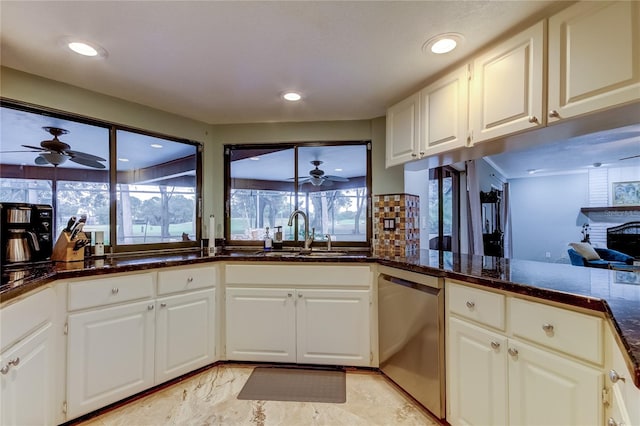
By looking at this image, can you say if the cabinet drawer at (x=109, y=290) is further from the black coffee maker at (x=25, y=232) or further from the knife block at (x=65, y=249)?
the black coffee maker at (x=25, y=232)

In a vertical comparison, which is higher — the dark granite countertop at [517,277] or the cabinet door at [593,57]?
the cabinet door at [593,57]

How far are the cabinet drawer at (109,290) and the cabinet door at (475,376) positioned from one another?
188cm

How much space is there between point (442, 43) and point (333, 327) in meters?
1.99

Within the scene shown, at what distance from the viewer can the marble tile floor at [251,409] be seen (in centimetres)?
178

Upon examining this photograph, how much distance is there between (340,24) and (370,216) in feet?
5.74

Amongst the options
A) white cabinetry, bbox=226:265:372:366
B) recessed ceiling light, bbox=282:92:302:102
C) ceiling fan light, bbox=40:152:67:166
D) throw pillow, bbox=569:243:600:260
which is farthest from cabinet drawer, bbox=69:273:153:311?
throw pillow, bbox=569:243:600:260

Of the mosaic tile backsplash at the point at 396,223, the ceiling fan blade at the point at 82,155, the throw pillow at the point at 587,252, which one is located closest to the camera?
the ceiling fan blade at the point at 82,155

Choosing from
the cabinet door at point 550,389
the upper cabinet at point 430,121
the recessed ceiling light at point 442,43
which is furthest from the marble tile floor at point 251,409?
the recessed ceiling light at point 442,43

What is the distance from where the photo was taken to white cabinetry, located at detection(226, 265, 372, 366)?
2.33 meters

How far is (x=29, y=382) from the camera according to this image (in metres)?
1.42

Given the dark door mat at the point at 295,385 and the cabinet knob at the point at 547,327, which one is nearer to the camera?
the cabinet knob at the point at 547,327

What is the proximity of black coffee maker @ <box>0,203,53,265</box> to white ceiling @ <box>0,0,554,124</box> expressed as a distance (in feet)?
2.92

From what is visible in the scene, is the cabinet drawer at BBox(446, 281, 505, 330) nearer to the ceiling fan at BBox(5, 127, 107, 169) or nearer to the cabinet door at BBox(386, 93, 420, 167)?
the cabinet door at BBox(386, 93, 420, 167)

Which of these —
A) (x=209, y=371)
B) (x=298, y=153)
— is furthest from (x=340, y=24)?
(x=209, y=371)
